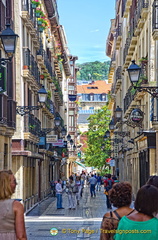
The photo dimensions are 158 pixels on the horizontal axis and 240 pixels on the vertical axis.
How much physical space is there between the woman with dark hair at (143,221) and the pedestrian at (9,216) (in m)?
1.42

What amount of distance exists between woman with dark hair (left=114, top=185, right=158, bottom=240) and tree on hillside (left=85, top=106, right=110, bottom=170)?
8022cm

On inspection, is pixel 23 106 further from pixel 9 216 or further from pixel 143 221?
pixel 143 221

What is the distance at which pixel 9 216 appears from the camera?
684 cm

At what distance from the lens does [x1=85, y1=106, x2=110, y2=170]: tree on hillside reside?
86.6 meters

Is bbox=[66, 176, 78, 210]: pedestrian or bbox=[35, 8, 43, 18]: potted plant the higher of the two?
bbox=[35, 8, 43, 18]: potted plant

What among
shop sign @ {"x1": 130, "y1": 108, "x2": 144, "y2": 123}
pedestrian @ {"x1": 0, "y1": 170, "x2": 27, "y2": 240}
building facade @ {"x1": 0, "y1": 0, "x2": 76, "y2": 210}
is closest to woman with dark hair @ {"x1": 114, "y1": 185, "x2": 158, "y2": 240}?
pedestrian @ {"x1": 0, "y1": 170, "x2": 27, "y2": 240}

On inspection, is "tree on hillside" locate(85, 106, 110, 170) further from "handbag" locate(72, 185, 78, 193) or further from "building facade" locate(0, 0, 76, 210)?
"handbag" locate(72, 185, 78, 193)

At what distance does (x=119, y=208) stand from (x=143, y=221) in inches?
42.8

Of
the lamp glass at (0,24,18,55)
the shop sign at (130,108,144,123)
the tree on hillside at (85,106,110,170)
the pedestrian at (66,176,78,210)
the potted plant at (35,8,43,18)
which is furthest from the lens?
the tree on hillside at (85,106,110,170)

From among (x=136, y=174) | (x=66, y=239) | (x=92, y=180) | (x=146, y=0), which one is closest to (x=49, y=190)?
(x=92, y=180)

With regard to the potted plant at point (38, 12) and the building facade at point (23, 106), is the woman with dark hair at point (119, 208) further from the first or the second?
the potted plant at point (38, 12)

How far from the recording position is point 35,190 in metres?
38.1

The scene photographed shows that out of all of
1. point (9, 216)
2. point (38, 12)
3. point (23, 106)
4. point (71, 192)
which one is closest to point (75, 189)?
point (71, 192)

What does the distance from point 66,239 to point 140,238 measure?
12005mm
